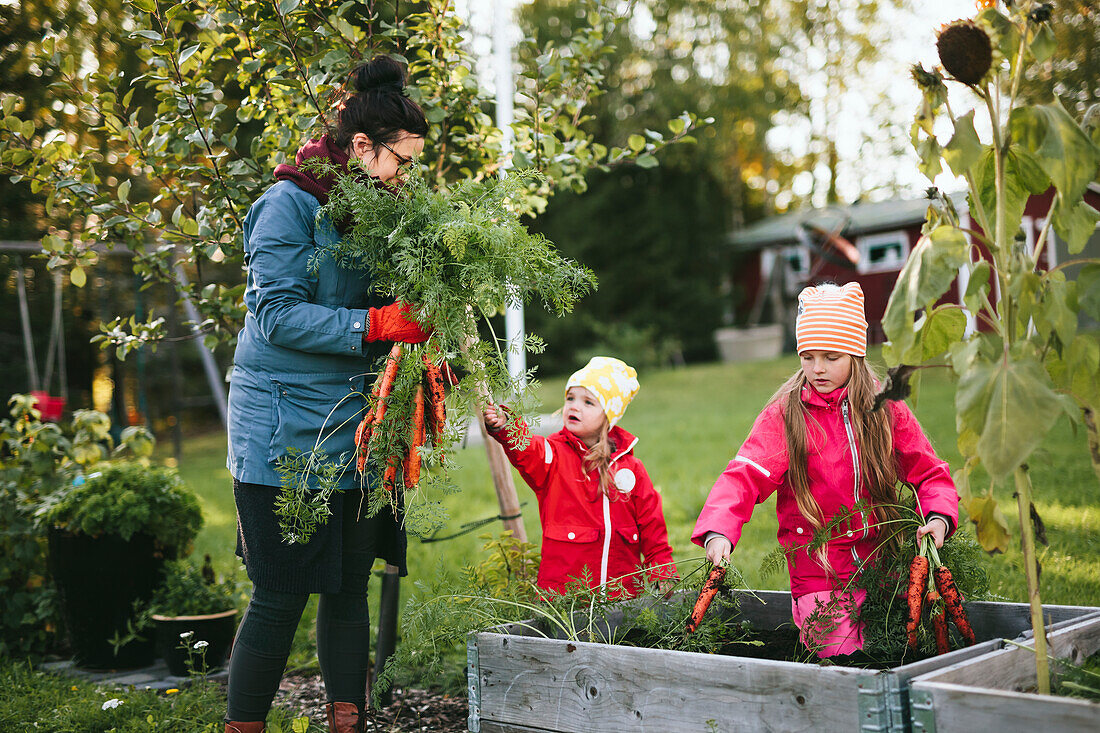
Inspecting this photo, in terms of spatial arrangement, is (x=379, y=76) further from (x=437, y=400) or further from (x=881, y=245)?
(x=881, y=245)

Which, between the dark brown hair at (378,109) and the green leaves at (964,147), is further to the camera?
the dark brown hair at (378,109)

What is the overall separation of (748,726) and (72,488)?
134 inches

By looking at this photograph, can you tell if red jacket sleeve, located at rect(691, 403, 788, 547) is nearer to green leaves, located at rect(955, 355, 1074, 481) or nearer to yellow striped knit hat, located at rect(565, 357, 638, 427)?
yellow striped knit hat, located at rect(565, 357, 638, 427)

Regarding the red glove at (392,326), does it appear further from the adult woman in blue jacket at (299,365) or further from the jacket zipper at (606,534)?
the jacket zipper at (606,534)

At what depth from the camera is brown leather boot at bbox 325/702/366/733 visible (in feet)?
8.78

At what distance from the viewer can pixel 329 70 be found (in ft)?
9.81

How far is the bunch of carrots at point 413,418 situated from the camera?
247 centimetres

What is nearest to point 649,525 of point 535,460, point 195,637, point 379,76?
point 535,460

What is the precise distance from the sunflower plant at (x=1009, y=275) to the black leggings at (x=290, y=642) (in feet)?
5.62

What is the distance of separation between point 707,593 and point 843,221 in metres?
17.5

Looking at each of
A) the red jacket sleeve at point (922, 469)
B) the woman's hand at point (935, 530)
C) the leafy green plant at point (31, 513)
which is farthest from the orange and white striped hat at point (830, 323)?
the leafy green plant at point (31, 513)

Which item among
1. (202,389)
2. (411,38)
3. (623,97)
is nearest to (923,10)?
(623,97)

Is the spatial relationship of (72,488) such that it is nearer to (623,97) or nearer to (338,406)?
(338,406)

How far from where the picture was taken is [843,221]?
1847 centimetres
